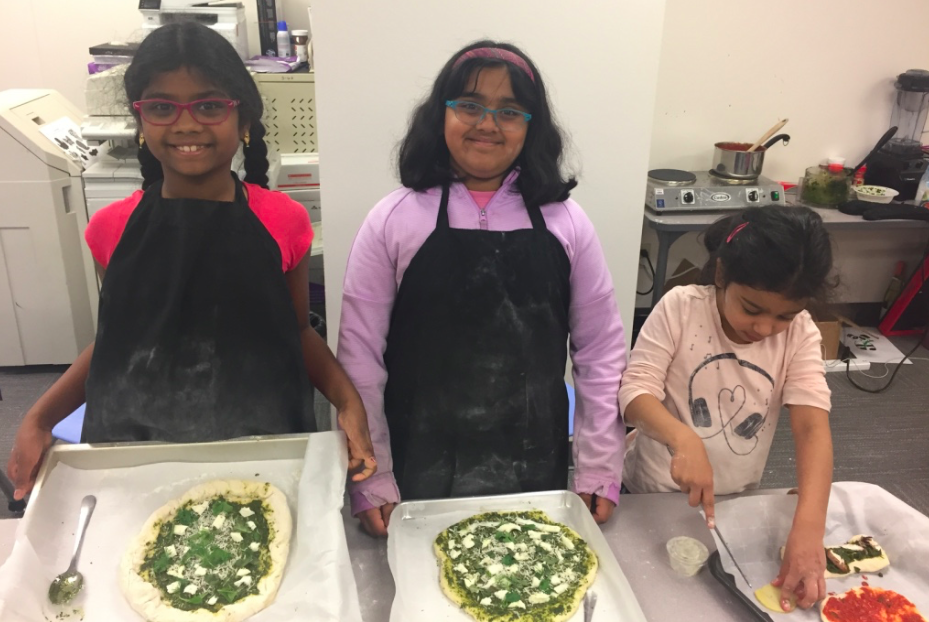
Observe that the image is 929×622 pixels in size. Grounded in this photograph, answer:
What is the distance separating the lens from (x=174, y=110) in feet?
3.36

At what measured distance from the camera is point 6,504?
2.28m

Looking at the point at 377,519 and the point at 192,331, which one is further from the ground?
the point at 192,331

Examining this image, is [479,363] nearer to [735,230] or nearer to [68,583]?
[735,230]

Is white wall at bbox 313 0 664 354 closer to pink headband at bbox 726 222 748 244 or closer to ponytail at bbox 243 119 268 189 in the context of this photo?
ponytail at bbox 243 119 268 189

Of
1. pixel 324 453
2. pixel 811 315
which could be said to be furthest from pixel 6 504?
pixel 811 315

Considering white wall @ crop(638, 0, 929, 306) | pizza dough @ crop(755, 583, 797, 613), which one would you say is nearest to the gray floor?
white wall @ crop(638, 0, 929, 306)

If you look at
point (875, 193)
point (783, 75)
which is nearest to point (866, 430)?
point (875, 193)

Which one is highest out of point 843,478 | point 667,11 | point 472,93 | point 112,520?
point 667,11

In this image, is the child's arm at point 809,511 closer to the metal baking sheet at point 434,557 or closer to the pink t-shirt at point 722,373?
the pink t-shirt at point 722,373

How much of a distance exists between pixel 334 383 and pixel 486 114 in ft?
1.74

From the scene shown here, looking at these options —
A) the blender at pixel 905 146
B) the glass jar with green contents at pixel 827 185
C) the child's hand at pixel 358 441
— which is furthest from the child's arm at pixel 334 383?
the blender at pixel 905 146

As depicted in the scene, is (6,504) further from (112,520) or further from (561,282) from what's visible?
(561,282)

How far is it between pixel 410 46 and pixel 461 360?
1.15m

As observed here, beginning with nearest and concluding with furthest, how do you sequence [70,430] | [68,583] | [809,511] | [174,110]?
[68,583] < [174,110] < [809,511] < [70,430]
